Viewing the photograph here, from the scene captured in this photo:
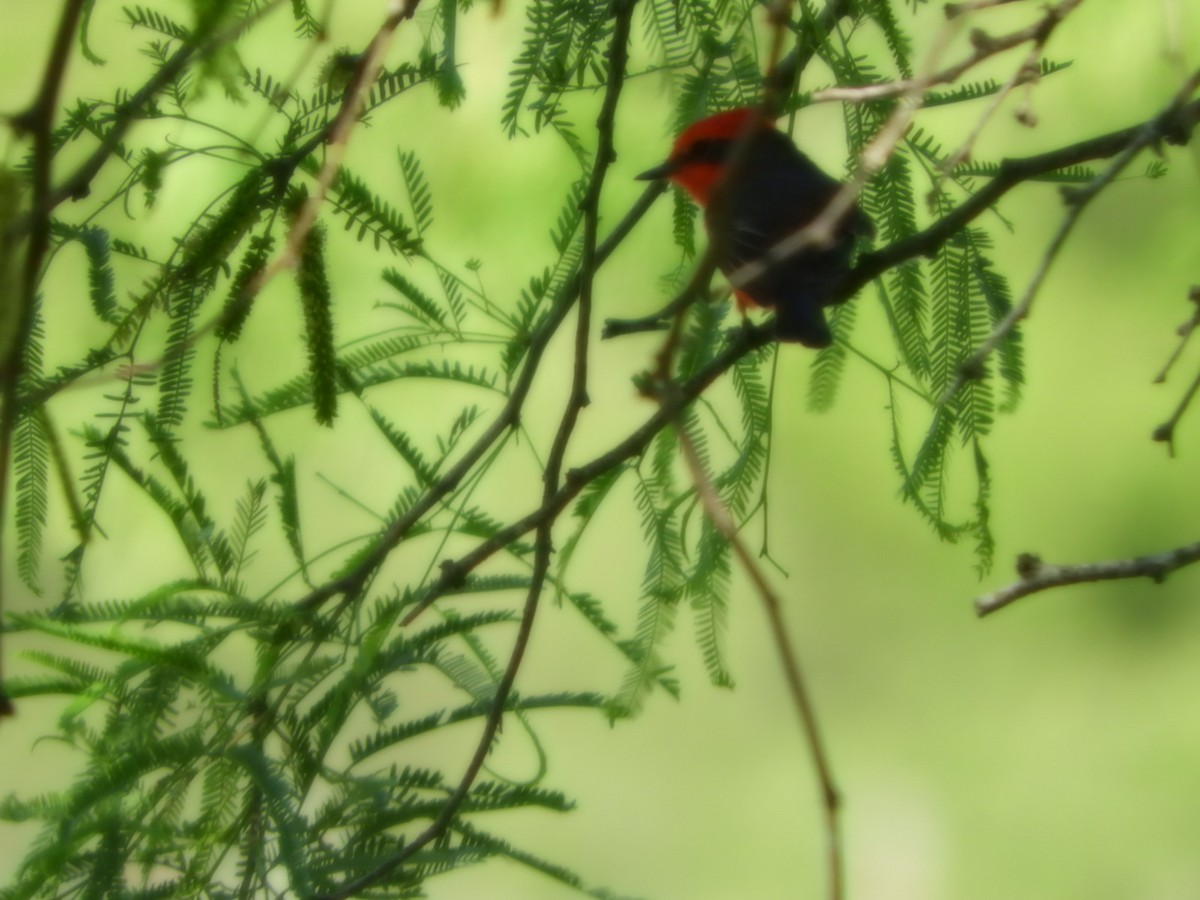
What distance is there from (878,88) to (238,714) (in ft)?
3.68

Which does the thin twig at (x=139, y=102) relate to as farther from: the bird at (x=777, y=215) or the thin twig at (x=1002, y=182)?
the thin twig at (x=1002, y=182)

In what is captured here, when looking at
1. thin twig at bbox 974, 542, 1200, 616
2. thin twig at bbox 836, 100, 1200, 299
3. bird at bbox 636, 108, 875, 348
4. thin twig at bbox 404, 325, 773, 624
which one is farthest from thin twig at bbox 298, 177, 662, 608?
thin twig at bbox 974, 542, 1200, 616

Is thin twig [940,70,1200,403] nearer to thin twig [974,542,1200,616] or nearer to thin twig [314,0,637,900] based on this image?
thin twig [974,542,1200,616]

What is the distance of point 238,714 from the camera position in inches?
74.3

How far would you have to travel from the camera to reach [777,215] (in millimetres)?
2861

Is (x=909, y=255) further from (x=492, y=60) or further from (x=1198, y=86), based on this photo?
(x=492, y=60)

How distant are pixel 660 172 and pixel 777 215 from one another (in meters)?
0.29

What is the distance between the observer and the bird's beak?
100 inches

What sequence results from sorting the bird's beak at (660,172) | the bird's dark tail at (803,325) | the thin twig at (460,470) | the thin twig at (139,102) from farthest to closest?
1. the bird's beak at (660,172)
2. the bird's dark tail at (803,325)
3. the thin twig at (460,470)
4. the thin twig at (139,102)

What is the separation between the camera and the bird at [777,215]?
6.82ft

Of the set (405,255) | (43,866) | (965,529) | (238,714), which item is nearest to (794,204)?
(965,529)

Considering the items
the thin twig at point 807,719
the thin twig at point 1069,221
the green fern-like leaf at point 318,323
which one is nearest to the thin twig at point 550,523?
the green fern-like leaf at point 318,323

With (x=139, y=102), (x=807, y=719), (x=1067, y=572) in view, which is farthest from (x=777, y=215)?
(x=807, y=719)

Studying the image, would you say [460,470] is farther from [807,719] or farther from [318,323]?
[807,719]
